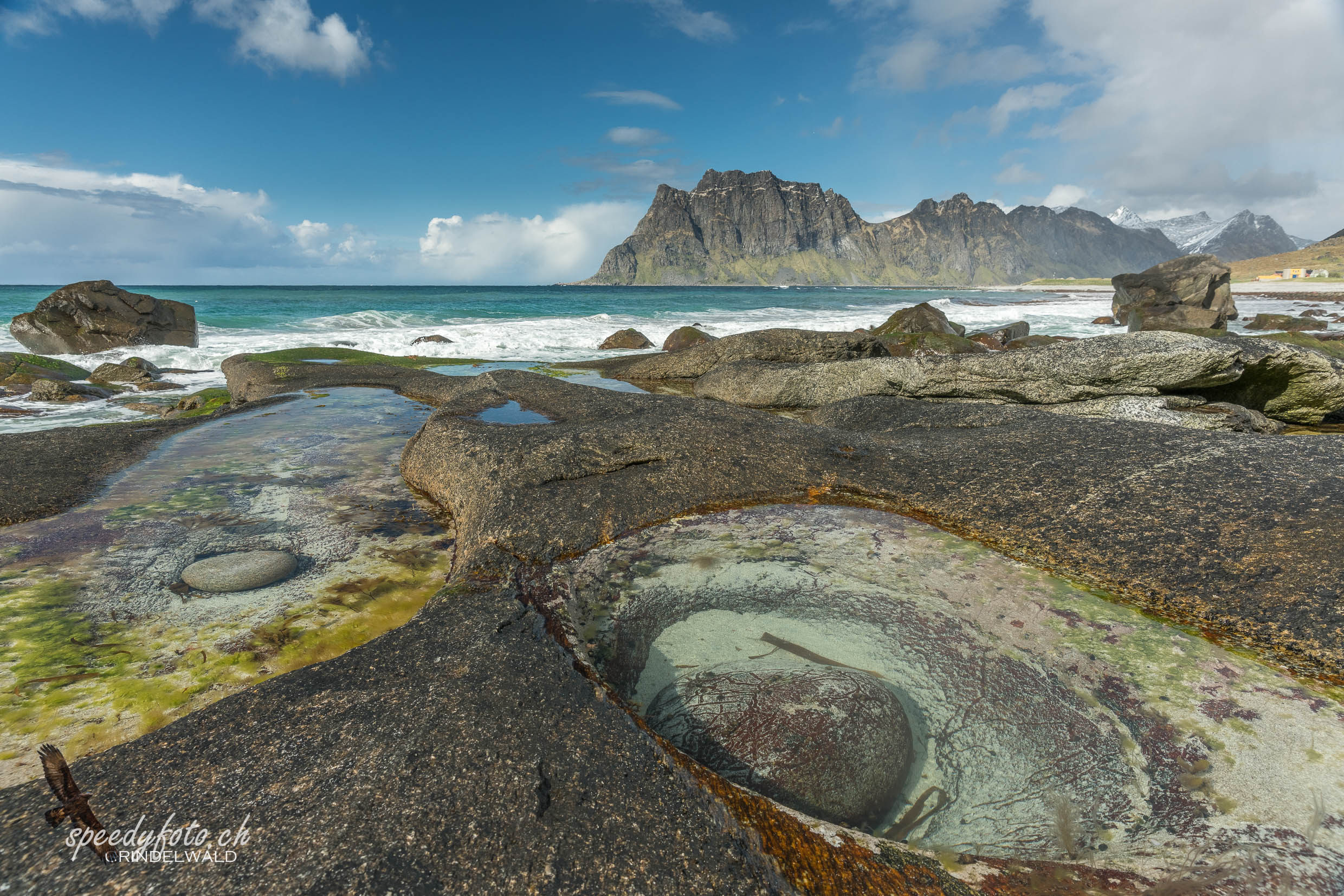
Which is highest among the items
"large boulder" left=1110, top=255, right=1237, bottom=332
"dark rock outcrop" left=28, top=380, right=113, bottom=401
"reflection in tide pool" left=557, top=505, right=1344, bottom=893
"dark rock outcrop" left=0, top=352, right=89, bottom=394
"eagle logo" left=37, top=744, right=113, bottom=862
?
"large boulder" left=1110, top=255, right=1237, bottom=332

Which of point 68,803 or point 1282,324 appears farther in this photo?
point 1282,324

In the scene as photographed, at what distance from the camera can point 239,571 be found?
417 centimetres

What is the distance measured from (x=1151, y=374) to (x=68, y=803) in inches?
414

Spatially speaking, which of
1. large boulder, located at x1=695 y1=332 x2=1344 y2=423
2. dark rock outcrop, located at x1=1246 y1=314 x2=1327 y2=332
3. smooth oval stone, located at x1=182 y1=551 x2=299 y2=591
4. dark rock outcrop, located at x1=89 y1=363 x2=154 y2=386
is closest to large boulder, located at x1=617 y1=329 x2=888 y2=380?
large boulder, located at x1=695 y1=332 x2=1344 y2=423

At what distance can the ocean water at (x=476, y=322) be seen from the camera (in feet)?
64.5

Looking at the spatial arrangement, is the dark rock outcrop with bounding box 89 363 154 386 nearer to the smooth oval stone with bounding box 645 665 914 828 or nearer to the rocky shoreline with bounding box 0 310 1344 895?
the rocky shoreline with bounding box 0 310 1344 895

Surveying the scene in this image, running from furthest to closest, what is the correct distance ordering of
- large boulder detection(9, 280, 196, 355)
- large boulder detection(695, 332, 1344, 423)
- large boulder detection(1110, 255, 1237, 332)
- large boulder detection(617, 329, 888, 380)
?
large boulder detection(1110, 255, 1237, 332)
large boulder detection(9, 280, 196, 355)
large boulder detection(617, 329, 888, 380)
large boulder detection(695, 332, 1344, 423)

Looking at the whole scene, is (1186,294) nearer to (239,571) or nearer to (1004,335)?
(1004,335)

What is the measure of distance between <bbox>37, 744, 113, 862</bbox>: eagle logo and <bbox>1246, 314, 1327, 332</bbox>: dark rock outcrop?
1529 inches

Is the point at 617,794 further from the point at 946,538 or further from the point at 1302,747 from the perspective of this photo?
the point at 946,538

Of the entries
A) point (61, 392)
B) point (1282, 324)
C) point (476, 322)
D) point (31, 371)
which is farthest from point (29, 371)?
point (1282, 324)

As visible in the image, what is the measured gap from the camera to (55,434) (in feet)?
22.1

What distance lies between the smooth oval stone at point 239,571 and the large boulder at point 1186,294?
3287 cm

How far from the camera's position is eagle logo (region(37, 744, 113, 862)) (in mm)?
1781
